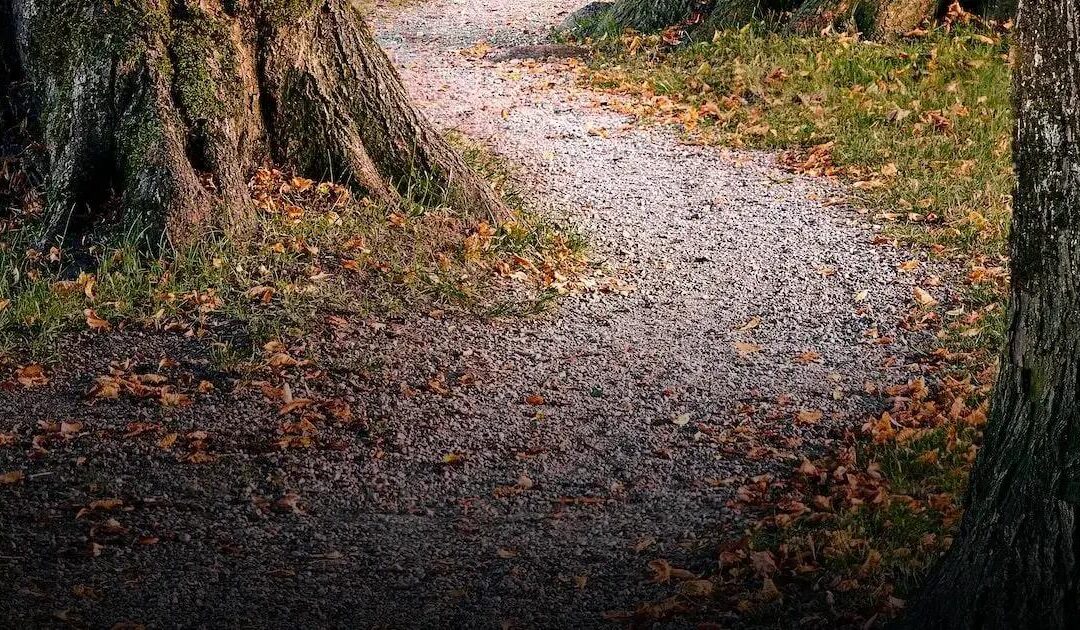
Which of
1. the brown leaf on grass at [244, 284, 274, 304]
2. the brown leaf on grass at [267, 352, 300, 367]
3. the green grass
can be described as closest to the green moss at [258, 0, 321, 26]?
the brown leaf on grass at [244, 284, 274, 304]

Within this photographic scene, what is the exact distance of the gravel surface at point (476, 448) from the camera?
386 cm

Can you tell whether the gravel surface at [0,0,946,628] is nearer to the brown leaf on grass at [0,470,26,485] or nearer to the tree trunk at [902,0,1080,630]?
the brown leaf on grass at [0,470,26,485]

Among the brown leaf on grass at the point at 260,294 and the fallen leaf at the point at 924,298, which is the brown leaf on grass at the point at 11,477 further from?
the fallen leaf at the point at 924,298

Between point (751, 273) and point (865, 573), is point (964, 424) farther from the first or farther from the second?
point (751, 273)

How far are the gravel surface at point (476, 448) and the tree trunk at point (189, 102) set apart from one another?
0.97m

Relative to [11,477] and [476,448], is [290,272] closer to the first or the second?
[476,448]

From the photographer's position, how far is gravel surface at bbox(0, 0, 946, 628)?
3.86 metres

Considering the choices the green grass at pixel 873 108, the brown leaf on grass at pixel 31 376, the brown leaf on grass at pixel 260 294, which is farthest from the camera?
the green grass at pixel 873 108

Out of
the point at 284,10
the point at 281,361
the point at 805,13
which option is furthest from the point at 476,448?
the point at 805,13

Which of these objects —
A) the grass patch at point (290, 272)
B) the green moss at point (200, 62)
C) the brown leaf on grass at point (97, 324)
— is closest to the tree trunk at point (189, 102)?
the green moss at point (200, 62)

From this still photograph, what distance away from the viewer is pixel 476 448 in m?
4.93

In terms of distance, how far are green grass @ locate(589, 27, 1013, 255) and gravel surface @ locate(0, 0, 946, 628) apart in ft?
2.12

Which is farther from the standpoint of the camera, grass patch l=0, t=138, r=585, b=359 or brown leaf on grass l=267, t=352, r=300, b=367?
grass patch l=0, t=138, r=585, b=359

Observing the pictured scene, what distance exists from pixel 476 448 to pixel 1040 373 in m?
2.63
